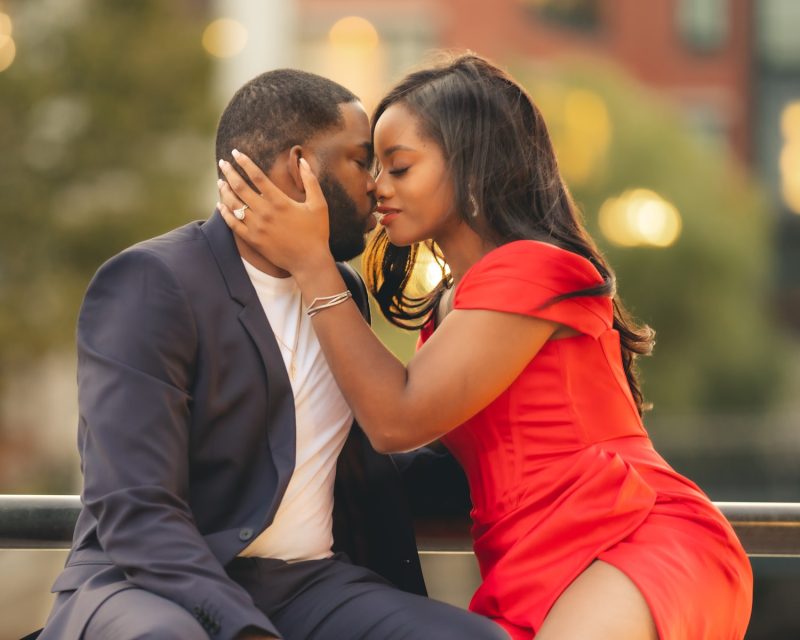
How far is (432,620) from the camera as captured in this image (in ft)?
9.34

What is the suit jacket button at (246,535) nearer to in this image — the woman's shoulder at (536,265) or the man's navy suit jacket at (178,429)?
the man's navy suit jacket at (178,429)

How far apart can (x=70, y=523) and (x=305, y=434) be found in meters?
0.71

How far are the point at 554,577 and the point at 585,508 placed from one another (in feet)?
0.56

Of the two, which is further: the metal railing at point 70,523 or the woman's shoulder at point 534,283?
the metal railing at point 70,523

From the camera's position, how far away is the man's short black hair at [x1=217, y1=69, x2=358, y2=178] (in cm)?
313

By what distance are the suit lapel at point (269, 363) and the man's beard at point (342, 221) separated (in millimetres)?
270

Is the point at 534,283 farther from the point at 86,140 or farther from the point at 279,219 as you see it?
the point at 86,140

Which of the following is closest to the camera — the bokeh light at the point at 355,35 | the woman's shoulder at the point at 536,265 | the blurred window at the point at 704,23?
the woman's shoulder at the point at 536,265

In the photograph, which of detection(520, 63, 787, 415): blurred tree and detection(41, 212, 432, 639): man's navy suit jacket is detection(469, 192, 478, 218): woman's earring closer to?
detection(41, 212, 432, 639): man's navy suit jacket

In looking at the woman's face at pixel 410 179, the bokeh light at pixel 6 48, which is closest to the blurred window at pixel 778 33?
the bokeh light at pixel 6 48

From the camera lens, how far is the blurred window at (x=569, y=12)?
3284 centimetres

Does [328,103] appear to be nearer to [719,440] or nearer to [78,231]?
[78,231]

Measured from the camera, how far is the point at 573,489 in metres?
3.05

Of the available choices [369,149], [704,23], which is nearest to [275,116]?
[369,149]
